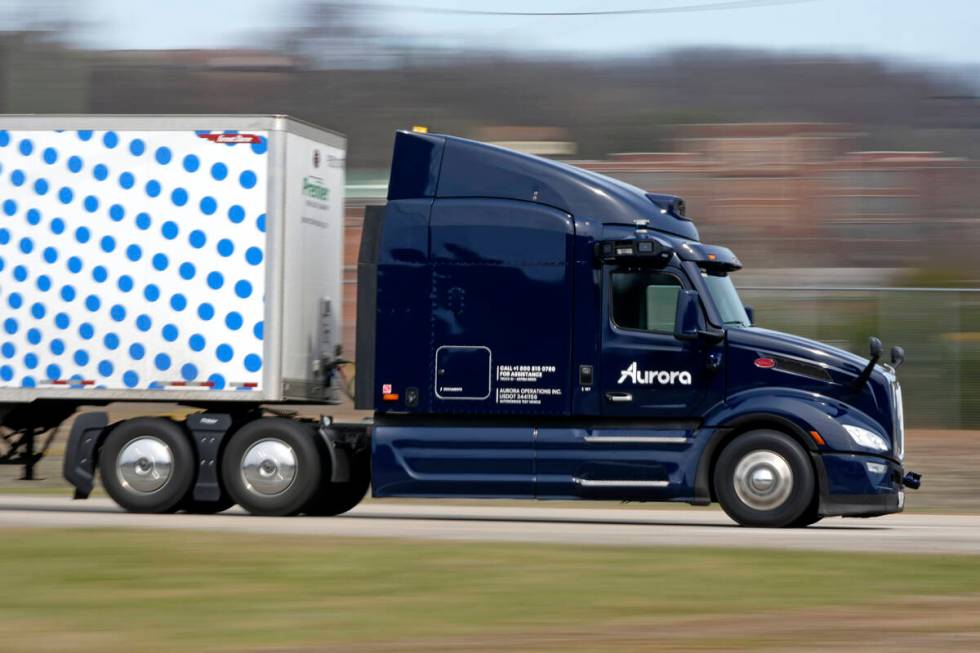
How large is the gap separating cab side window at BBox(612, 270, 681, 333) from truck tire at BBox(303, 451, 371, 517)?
118 inches

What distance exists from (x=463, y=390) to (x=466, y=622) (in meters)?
7.10

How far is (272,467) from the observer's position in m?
16.4

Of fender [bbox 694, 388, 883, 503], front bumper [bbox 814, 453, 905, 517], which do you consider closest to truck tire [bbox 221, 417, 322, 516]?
fender [bbox 694, 388, 883, 503]

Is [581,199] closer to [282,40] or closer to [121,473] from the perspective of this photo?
[121,473]

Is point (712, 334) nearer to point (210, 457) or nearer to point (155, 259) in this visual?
point (210, 457)

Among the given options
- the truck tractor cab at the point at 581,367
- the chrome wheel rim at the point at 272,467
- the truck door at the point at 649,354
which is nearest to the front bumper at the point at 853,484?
the truck tractor cab at the point at 581,367

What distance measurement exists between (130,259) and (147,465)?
199 centimetres

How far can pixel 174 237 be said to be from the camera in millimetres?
16422

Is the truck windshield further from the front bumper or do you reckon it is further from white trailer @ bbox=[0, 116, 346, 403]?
white trailer @ bbox=[0, 116, 346, 403]

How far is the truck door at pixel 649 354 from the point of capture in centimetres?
1566

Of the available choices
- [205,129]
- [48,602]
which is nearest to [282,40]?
[205,129]

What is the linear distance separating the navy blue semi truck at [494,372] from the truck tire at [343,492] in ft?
0.19

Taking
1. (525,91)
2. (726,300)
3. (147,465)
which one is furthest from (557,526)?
(525,91)

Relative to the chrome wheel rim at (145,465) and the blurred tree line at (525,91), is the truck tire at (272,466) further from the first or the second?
the blurred tree line at (525,91)
